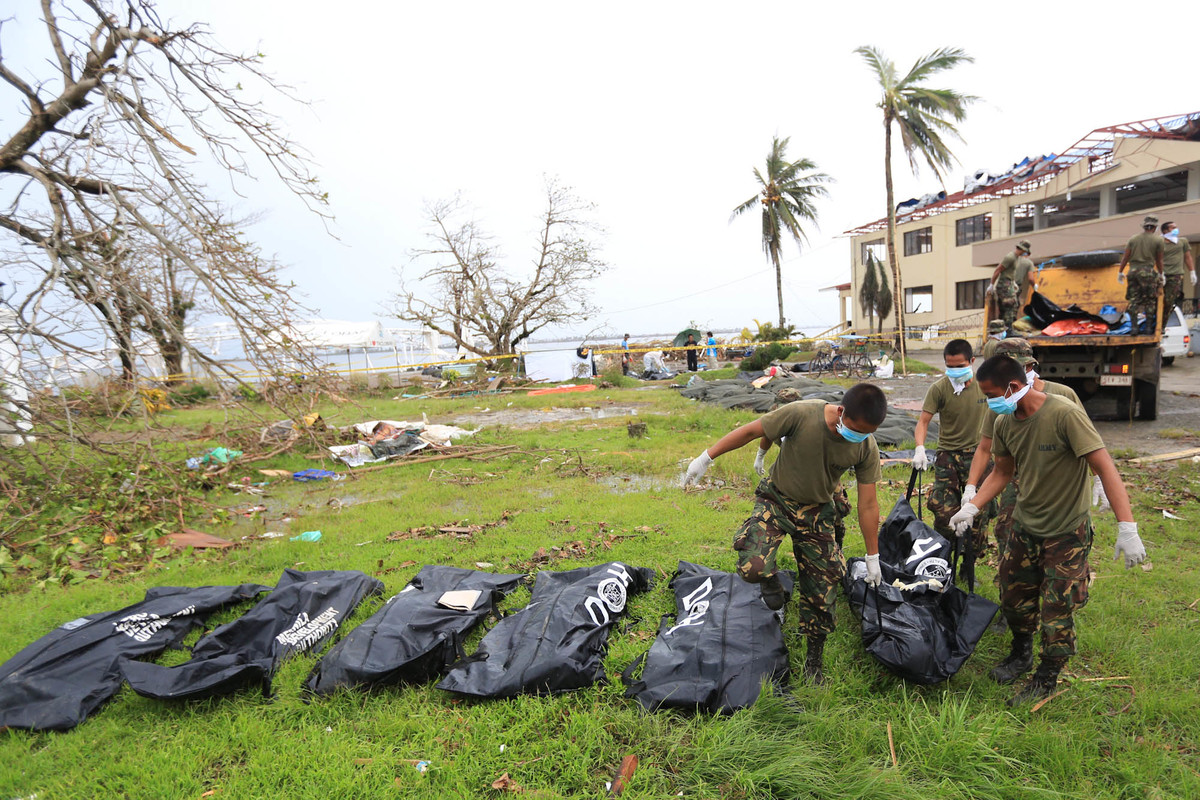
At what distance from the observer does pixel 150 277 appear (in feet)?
21.3

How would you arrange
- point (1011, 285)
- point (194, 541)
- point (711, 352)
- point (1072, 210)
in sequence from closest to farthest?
point (194, 541)
point (1011, 285)
point (711, 352)
point (1072, 210)

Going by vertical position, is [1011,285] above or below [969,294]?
below

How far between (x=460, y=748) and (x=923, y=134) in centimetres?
2079

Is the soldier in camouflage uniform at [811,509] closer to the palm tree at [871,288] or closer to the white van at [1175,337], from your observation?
the white van at [1175,337]

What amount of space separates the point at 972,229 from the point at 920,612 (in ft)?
98.8

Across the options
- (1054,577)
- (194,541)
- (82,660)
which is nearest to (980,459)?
(1054,577)

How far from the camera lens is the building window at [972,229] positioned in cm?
2631

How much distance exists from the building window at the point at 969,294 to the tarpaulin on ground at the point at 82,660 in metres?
31.0

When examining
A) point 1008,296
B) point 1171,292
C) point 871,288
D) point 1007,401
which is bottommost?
point 1007,401

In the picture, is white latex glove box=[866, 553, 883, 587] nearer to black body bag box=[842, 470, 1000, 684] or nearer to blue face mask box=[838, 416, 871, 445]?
black body bag box=[842, 470, 1000, 684]

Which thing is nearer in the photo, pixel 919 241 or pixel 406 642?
pixel 406 642

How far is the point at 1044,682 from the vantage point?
2.90 metres

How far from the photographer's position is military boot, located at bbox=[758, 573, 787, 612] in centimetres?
322

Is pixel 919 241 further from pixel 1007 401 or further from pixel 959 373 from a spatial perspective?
pixel 1007 401
